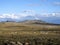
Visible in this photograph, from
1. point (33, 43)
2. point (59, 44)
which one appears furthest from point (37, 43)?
point (59, 44)

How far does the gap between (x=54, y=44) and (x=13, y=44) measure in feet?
26.4

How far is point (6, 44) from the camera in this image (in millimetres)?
41594

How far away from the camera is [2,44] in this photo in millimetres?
42125

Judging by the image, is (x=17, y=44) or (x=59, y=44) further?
(x=59, y=44)

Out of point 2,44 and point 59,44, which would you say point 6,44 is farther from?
point 59,44

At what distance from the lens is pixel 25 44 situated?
40594mm

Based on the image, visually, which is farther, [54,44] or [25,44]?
[54,44]

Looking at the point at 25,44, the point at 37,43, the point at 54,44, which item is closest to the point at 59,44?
the point at 54,44

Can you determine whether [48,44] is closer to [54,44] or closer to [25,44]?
[54,44]

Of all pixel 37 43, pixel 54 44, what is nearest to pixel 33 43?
pixel 37 43

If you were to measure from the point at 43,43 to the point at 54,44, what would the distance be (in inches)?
110

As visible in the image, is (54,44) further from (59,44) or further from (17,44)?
(17,44)

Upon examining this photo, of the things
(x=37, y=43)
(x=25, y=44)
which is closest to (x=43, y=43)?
(x=37, y=43)

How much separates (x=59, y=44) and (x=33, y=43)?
4.87 meters
